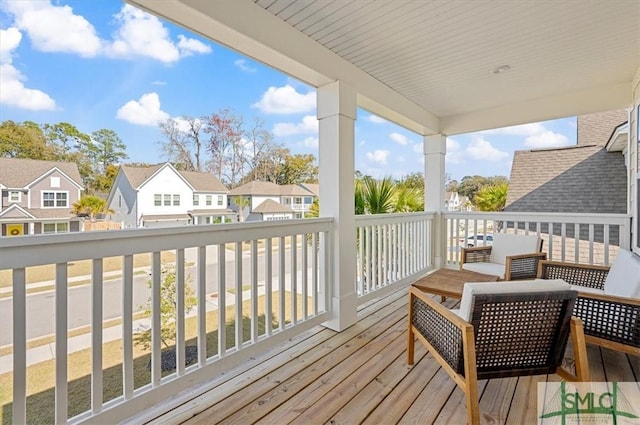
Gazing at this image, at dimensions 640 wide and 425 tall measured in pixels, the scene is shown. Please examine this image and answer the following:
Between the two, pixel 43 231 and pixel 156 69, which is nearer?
pixel 43 231

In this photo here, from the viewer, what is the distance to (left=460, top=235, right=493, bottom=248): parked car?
4.31 metres

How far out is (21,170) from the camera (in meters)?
1.38

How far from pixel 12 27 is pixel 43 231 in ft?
2.93

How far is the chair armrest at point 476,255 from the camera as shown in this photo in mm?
3867

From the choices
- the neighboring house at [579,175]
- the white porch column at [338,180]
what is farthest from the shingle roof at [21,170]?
the neighboring house at [579,175]

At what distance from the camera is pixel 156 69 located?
65.2 inches

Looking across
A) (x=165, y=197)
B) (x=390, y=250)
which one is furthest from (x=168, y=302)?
(x=390, y=250)

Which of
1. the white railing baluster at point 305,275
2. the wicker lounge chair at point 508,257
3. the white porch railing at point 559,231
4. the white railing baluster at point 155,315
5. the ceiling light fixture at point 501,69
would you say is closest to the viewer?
the white railing baluster at point 155,315

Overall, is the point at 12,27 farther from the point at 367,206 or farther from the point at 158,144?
the point at 367,206

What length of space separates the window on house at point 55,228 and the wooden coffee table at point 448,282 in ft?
8.41

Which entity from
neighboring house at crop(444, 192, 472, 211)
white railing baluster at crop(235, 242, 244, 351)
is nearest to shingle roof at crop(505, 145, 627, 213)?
neighboring house at crop(444, 192, 472, 211)

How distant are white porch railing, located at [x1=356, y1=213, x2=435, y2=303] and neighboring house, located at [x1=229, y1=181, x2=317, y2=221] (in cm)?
89

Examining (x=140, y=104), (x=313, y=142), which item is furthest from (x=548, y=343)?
(x=140, y=104)

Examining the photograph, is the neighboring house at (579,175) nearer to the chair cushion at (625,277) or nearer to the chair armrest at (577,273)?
the chair armrest at (577,273)
